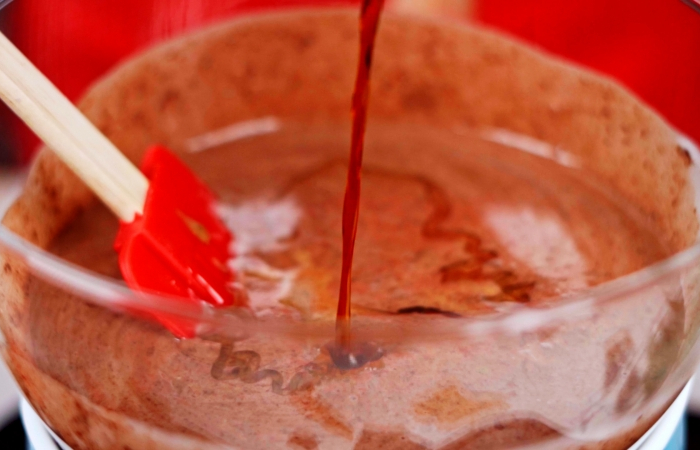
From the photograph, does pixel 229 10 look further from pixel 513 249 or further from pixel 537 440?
pixel 537 440

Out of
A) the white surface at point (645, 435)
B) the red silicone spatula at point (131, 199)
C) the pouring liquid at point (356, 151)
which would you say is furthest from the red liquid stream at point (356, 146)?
the white surface at point (645, 435)

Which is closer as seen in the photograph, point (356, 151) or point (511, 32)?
point (356, 151)

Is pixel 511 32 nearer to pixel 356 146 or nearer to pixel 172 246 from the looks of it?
pixel 356 146

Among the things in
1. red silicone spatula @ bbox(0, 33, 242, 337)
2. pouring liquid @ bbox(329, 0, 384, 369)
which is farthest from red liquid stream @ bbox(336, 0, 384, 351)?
red silicone spatula @ bbox(0, 33, 242, 337)

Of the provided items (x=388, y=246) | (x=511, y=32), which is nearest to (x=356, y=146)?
(x=388, y=246)

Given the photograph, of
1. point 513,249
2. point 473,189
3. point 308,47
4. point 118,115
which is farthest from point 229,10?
point 513,249

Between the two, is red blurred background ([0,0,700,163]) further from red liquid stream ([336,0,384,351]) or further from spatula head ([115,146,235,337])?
red liquid stream ([336,0,384,351])
